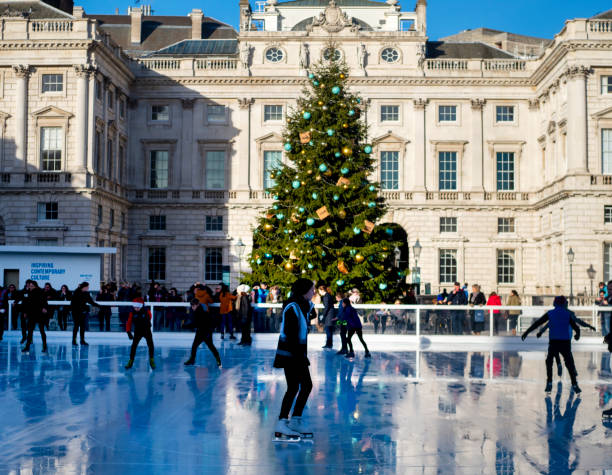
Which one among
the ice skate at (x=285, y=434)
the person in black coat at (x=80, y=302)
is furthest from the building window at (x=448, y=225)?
the ice skate at (x=285, y=434)

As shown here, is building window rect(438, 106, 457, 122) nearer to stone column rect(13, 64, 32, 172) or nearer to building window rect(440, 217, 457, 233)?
building window rect(440, 217, 457, 233)

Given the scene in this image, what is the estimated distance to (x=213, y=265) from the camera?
2016 inches

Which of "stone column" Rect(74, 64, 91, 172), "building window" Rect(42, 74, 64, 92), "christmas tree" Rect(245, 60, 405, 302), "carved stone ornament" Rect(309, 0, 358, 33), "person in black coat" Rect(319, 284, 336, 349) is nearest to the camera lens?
"person in black coat" Rect(319, 284, 336, 349)

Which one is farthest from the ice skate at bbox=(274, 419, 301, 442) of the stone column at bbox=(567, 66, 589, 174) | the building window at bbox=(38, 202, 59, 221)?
the stone column at bbox=(567, 66, 589, 174)

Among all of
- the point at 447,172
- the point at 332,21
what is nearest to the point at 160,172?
the point at 332,21

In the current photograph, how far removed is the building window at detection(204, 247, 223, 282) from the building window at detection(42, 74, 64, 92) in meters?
14.0

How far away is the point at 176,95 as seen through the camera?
2031 inches

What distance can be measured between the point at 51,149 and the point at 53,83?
3.84 meters

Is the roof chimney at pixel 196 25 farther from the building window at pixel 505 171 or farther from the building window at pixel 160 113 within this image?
the building window at pixel 505 171

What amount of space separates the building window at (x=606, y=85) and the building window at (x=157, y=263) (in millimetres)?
28665

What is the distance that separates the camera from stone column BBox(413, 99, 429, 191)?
5097cm

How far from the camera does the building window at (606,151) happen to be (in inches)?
1726

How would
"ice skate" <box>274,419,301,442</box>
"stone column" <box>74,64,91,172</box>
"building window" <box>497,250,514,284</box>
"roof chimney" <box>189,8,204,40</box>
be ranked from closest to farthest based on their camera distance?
"ice skate" <box>274,419,301,442</box> < "stone column" <box>74,64,91,172</box> < "building window" <box>497,250,514,284</box> < "roof chimney" <box>189,8,204,40</box>

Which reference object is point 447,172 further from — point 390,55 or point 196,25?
point 196,25
